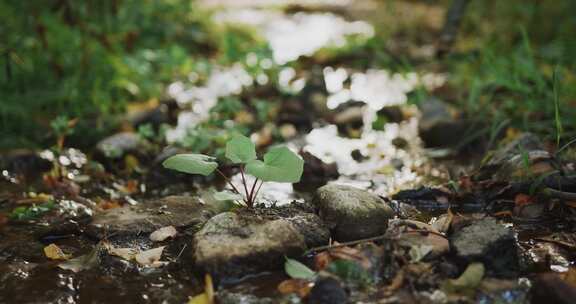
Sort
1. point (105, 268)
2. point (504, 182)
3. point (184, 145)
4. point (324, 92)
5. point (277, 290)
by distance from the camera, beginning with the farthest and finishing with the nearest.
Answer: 1. point (324, 92)
2. point (184, 145)
3. point (504, 182)
4. point (105, 268)
5. point (277, 290)

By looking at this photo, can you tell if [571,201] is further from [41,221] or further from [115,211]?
[41,221]

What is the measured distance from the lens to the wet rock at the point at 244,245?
6.21 ft

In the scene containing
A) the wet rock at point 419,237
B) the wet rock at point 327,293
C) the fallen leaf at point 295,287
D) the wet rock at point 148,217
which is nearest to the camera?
the wet rock at point 327,293

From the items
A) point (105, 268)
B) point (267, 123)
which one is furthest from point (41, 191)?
point (267, 123)

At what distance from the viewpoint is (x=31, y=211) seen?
95.3 inches

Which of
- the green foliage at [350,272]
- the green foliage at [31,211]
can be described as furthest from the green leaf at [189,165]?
the green foliage at [31,211]

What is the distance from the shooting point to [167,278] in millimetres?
1956

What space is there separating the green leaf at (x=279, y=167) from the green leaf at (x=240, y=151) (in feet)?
0.10

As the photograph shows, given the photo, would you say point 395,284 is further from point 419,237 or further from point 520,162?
point 520,162

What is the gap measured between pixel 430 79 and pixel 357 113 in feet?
4.07

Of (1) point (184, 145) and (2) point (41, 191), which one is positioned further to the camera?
(1) point (184, 145)

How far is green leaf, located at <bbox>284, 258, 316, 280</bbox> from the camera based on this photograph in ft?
5.94

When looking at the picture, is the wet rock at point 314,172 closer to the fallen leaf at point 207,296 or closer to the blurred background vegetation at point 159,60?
the blurred background vegetation at point 159,60

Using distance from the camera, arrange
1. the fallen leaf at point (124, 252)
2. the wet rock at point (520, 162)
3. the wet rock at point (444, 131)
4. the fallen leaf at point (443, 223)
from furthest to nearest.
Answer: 1. the wet rock at point (444, 131)
2. the wet rock at point (520, 162)
3. the fallen leaf at point (443, 223)
4. the fallen leaf at point (124, 252)
